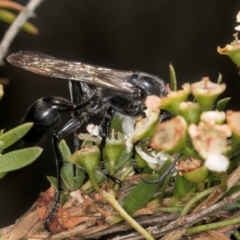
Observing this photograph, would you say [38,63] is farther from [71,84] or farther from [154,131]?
[154,131]

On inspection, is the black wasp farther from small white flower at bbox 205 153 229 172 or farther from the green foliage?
small white flower at bbox 205 153 229 172

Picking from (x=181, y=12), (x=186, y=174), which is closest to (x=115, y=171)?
(x=186, y=174)

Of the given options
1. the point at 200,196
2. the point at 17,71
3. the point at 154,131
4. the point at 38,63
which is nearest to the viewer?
the point at 154,131

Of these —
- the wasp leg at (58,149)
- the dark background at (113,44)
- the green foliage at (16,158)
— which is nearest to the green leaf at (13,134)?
the green foliage at (16,158)

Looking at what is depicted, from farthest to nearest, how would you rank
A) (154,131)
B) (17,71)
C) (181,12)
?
(181,12), (17,71), (154,131)

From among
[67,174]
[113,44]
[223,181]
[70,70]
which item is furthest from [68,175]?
[113,44]

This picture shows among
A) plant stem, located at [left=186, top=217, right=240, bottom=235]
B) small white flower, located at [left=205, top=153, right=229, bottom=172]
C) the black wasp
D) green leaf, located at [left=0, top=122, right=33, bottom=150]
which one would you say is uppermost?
the black wasp

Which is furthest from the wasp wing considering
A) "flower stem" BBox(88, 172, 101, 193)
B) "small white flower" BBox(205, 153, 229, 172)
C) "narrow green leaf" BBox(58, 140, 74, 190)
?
"small white flower" BBox(205, 153, 229, 172)
